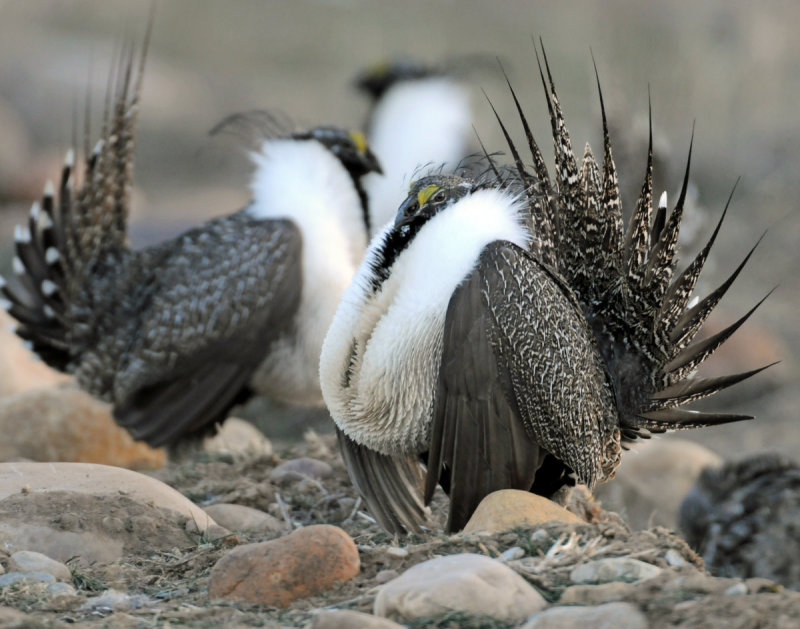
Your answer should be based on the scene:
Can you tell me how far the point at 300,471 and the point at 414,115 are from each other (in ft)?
9.29

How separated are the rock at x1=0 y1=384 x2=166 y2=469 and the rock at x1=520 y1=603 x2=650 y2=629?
335 cm

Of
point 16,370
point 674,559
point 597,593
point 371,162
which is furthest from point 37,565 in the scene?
point 16,370

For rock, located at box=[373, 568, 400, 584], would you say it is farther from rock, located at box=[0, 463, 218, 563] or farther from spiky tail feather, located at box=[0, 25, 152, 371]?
spiky tail feather, located at box=[0, 25, 152, 371]

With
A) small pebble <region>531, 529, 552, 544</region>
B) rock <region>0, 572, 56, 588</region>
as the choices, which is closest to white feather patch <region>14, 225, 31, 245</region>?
rock <region>0, 572, 56, 588</region>

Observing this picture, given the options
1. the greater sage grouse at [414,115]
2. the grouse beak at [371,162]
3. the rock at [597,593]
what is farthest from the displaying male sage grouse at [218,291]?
the rock at [597,593]

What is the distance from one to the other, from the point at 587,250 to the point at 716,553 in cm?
183

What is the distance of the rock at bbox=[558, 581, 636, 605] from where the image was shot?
2.46 meters

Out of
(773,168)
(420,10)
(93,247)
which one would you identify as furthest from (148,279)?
(420,10)

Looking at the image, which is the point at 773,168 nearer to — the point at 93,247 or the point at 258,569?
the point at 93,247

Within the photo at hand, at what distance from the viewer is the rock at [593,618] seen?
2.27m

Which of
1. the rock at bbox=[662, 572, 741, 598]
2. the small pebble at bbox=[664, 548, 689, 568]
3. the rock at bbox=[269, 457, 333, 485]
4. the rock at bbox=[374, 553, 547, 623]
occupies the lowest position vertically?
the rock at bbox=[269, 457, 333, 485]

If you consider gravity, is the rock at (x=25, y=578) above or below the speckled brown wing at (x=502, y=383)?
below

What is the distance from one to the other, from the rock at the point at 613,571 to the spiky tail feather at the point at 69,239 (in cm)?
381

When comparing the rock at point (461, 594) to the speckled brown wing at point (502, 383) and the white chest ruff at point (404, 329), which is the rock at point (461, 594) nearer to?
the speckled brown wing at point (502, 383)
